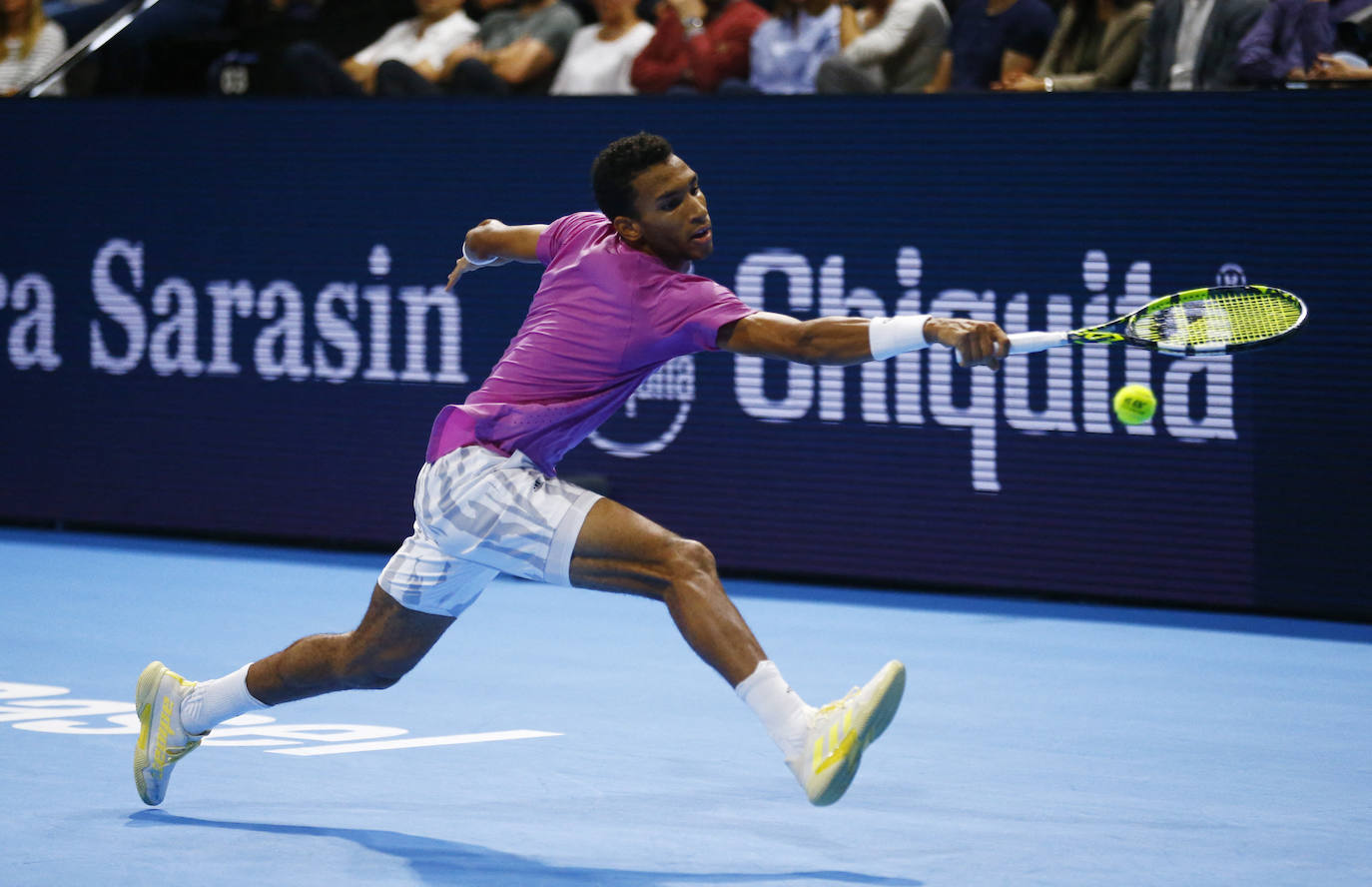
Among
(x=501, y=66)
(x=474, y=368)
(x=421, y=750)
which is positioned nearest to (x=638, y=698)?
(x=421, y=750)

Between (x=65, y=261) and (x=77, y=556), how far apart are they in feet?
5.98

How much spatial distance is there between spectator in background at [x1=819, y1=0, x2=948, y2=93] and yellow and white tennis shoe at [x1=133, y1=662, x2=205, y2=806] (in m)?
5.27

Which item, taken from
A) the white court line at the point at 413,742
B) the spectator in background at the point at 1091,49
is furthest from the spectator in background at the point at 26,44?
the white court line at the point at 413,742

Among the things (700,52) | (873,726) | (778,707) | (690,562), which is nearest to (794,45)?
(700,52)

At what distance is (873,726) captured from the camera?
163 inches

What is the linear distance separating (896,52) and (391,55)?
332 cm

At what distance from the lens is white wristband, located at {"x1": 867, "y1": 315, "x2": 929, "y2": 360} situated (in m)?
4.36

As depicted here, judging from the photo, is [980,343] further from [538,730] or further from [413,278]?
[413,278]

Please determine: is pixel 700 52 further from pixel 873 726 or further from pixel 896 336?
pixel 873 726

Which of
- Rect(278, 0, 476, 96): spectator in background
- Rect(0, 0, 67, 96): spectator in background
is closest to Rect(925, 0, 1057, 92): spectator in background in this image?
Rect(278, 0, 476, 96): spectator in background

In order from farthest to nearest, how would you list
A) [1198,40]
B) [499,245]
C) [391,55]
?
[391,55]
[1198,40]
[499,245]

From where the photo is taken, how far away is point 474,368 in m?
10.2

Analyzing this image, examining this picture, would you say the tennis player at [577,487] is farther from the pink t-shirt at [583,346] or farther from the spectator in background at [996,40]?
the spectator in background at [996,40]

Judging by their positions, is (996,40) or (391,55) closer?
(996,40)
